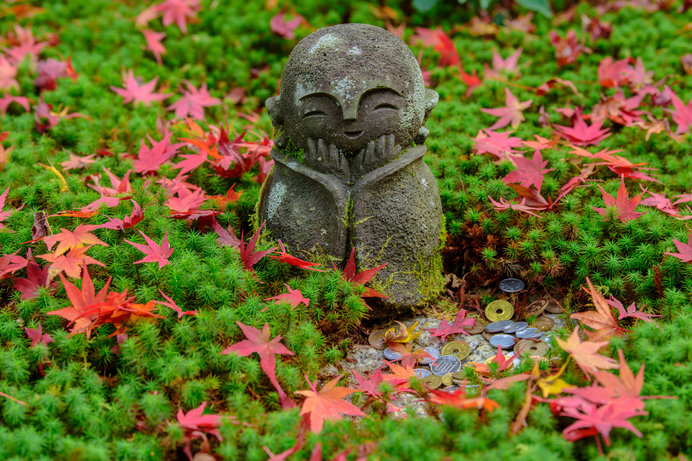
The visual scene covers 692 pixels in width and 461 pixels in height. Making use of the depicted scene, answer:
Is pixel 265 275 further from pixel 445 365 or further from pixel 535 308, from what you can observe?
pixel 535 308

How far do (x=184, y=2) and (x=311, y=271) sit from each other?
12.1ft

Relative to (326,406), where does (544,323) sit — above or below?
below

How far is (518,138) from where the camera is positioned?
3877 mm

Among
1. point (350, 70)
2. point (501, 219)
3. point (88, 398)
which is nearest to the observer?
point (88, 398)

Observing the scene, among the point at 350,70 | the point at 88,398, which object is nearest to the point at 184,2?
the point at 350,70

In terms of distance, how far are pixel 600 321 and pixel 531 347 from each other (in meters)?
0.38

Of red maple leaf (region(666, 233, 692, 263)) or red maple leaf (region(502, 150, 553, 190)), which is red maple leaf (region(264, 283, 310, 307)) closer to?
red maple leaf (region(502, 150, 553, 190))

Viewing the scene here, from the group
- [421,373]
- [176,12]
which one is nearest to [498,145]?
[421,373]

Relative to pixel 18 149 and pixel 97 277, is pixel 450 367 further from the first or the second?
pixel 18 149

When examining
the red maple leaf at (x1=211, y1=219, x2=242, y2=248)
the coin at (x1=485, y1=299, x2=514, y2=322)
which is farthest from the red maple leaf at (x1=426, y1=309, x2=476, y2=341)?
the red maple leaf at (x1=211, y1=219, x2=242, y2=248)

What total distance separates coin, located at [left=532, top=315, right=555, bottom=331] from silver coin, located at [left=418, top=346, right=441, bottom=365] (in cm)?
54

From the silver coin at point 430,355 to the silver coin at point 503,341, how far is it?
29 cm

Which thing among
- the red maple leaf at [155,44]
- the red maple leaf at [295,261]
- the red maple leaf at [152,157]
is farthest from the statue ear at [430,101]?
the red maple leaf at [155,44]

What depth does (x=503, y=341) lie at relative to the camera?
305cm
